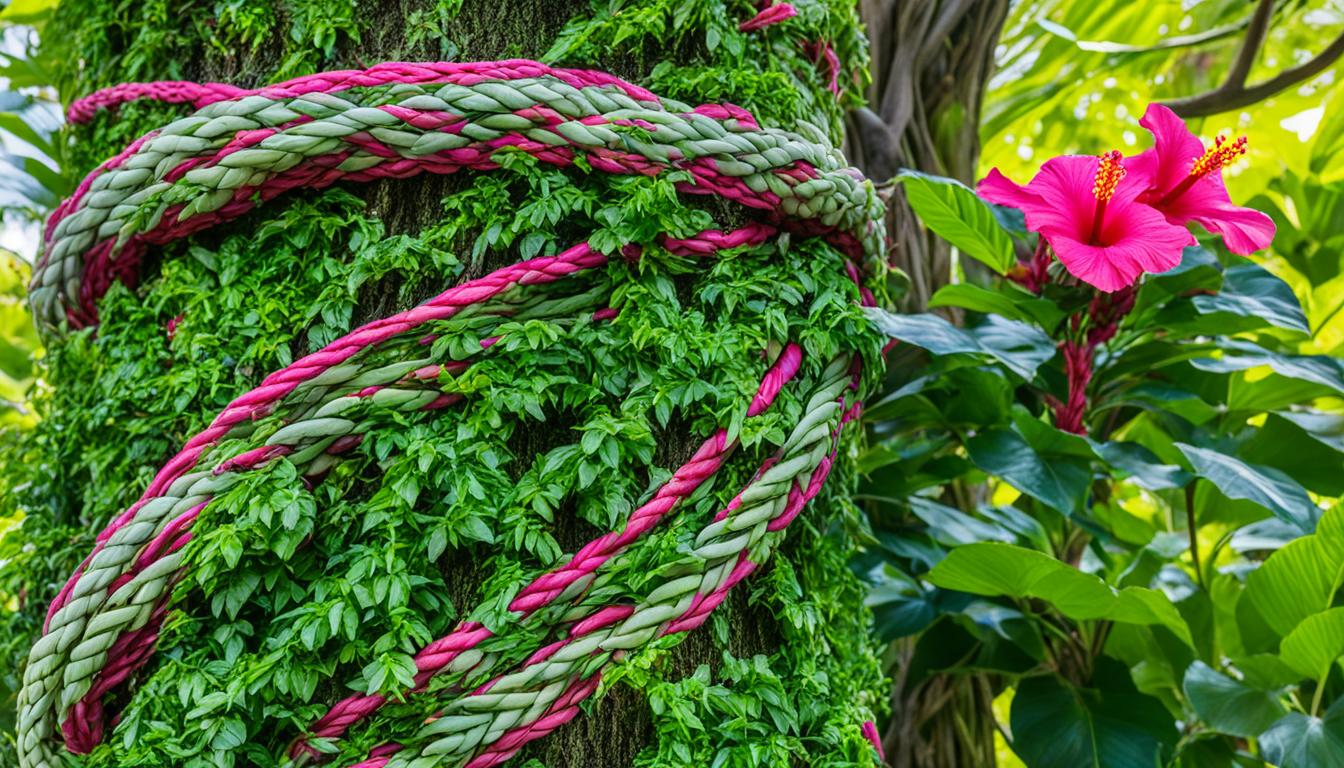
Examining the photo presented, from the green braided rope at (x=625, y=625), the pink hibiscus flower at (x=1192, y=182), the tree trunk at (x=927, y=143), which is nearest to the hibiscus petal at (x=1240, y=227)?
the pink hibiscus flower at (x=1192, y=182)

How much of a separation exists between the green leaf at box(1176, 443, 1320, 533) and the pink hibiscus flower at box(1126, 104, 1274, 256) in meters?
0.19

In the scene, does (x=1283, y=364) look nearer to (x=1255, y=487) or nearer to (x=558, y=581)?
(x=1255, y=487)

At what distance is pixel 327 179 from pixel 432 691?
30cm

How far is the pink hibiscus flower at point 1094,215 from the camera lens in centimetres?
77

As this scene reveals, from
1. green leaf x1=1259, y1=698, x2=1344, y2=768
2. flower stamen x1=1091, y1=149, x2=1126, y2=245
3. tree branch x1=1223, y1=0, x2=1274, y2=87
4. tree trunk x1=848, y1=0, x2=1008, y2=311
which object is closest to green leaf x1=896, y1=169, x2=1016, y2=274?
flower stamen x1=1091, y1=149, x2=1126, y2=245

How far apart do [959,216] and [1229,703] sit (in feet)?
1.72

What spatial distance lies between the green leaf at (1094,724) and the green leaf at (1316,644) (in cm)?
12

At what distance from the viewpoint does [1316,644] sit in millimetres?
906

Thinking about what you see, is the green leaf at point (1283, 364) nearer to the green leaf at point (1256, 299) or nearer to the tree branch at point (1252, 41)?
the green leaf at point (1256, 299)

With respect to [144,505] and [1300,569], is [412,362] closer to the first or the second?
[144,505]

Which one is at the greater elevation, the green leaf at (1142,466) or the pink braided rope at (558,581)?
the pink braided rope at (558,581)

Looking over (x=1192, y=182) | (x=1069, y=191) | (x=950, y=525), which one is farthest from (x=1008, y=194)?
(x=950, y=525)

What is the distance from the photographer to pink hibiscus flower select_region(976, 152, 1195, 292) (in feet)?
2.54

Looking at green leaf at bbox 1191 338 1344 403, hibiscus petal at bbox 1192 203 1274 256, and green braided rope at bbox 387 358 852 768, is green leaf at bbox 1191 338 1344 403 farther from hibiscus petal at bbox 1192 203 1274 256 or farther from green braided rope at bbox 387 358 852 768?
green braided rope at bbox 387 358 852 768
